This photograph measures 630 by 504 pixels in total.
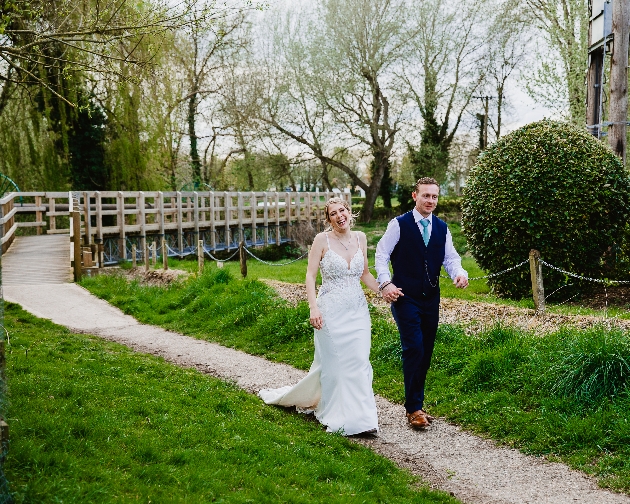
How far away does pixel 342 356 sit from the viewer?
229 inches

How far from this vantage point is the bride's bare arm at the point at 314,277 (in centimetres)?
579

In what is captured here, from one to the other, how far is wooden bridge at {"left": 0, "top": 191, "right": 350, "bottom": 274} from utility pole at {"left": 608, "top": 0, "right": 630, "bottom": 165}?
1019 cm

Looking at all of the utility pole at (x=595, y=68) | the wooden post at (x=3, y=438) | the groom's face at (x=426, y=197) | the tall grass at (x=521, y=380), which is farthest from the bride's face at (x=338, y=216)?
the utility pole at (x=595, y=68)

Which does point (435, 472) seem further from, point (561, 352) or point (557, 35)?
point (557, 35)

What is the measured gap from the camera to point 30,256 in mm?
18953

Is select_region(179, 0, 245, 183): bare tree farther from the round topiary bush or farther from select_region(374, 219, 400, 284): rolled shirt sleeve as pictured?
select_region(374, 219, 400, 284): rolled shirt sleeve

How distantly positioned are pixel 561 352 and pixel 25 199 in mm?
26319

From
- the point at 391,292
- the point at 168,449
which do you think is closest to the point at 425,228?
the point at 391,292

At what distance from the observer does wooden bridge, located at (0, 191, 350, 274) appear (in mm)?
20517

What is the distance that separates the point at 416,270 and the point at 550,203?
6.46 m

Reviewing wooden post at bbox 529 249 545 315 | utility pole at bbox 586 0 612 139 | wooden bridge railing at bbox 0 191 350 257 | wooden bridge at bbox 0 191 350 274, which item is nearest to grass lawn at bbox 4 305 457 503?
wooden post at bbox 529 249 545 315

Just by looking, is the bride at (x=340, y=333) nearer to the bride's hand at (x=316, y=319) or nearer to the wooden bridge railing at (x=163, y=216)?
the bride's hand at (x=316, y=319)

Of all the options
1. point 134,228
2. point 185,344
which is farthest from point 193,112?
point 185,344

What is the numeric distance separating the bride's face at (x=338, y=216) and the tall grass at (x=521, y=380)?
219 cm
